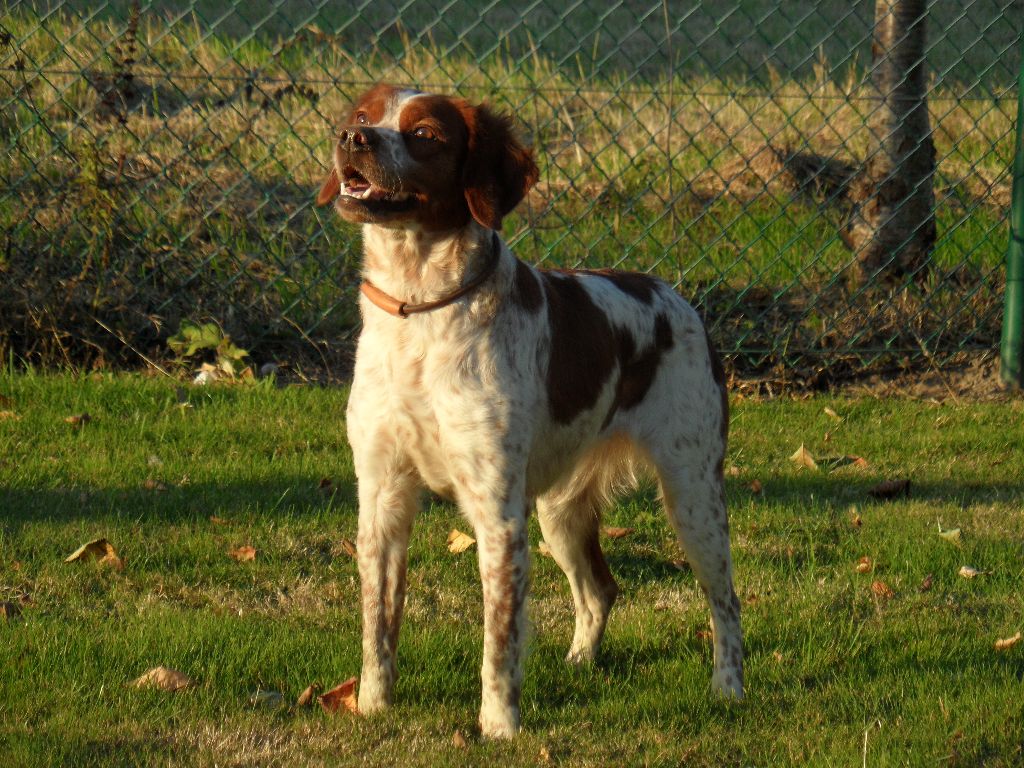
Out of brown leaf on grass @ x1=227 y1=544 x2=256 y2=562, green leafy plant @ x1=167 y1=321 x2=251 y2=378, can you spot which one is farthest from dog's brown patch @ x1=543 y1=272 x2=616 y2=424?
green leafy plant @ x1=167 y1=321 x2=251 y2=378

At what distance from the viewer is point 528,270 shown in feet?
10.9

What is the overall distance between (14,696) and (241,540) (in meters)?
1.22

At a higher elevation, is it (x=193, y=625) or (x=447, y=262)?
(x=447, y=262)

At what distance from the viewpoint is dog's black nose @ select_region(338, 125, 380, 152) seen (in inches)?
116

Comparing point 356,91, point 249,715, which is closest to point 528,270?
point 249,715

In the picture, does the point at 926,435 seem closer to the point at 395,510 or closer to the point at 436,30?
the point at 395,510

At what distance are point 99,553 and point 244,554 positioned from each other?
43 cm

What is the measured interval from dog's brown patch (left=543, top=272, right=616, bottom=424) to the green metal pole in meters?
3.27

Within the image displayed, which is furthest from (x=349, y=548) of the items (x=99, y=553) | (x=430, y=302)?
(x=430, y=302)

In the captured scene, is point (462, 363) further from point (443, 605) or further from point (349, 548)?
point (349, 548)

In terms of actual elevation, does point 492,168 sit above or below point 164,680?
above

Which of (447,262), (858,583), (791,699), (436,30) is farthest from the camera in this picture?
(436,30)

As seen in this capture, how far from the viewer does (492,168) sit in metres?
3.17

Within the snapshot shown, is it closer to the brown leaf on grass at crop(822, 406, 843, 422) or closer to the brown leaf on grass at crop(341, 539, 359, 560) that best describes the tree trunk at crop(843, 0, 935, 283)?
the brown leaf on grass at crop(822, 406, 843, 422)
